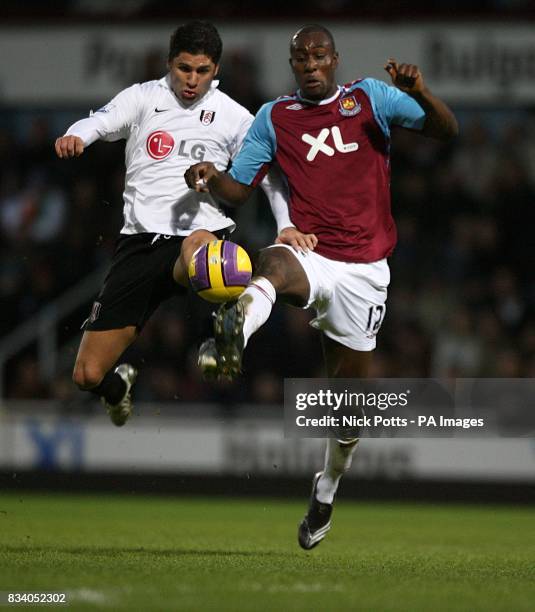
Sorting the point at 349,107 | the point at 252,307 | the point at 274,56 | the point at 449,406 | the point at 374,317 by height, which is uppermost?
the point at 349,107

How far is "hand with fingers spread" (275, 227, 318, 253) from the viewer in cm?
680

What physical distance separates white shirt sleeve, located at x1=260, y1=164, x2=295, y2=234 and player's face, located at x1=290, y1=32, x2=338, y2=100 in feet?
1.76

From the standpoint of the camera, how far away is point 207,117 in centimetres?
724

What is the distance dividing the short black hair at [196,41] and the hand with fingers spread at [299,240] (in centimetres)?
110

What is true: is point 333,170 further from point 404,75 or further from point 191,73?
point 191,73

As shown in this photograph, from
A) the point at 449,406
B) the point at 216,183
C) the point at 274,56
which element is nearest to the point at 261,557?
the point at 216,183

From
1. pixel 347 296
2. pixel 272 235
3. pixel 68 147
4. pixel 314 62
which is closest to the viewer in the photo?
pixel 68 147

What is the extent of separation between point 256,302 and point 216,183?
0.83m

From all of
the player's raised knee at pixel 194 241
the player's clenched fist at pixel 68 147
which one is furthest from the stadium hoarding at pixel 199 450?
the player's clenched fist at pixel 68 147

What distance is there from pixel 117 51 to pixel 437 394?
5.45m

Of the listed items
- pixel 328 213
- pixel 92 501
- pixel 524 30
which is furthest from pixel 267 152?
pixel 524 30

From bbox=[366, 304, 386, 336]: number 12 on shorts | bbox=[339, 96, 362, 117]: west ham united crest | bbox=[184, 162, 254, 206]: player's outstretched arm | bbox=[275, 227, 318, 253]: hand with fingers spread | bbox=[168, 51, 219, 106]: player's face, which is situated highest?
bbox=[168, 51, 219, 106]: player's face

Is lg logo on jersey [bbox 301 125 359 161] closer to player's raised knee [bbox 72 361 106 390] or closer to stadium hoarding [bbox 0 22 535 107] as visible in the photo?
player's raised knee [bbox 72 361 106 390]

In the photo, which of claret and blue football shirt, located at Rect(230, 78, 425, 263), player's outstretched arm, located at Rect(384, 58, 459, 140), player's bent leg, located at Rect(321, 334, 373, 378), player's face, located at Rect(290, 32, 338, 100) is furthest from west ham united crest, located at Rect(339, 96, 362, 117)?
player's bent leg, located at Rect(321, 334, 373, 378)
